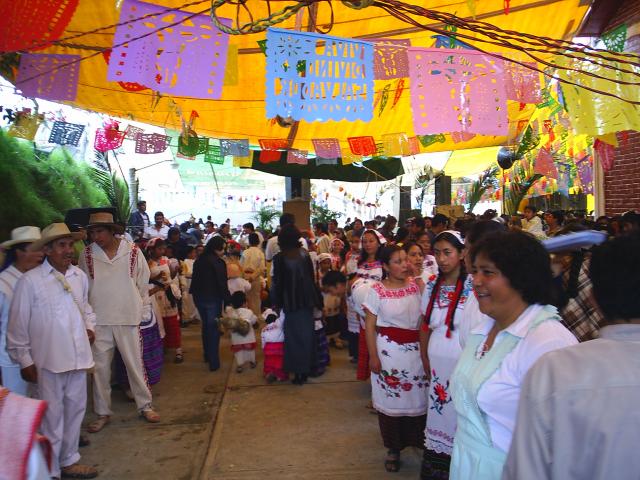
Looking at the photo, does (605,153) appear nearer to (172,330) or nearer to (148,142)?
(172,330)

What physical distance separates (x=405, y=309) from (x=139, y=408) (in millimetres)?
2657

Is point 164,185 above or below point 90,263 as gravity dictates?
above

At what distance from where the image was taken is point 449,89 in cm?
475

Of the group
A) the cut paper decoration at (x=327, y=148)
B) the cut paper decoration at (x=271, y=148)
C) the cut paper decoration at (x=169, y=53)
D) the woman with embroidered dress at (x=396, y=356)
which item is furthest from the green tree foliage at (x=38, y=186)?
the woman with embroidered dress at (x=396, y=356)

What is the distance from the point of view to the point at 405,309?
3523mm

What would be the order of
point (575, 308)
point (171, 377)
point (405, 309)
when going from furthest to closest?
point (171, 377)
point (405, 309)
point (575, 308)

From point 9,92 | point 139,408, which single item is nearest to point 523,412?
point 139,408

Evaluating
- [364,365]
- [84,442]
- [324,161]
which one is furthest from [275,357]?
[324,161]

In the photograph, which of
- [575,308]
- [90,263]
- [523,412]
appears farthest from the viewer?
[90,263]

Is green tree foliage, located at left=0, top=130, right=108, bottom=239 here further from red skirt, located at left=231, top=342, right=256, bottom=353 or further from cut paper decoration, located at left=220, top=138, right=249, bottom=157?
red skirt, located at left=231, top=342, right=256, bottom=353

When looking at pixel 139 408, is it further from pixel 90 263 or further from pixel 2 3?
pixel 2 3

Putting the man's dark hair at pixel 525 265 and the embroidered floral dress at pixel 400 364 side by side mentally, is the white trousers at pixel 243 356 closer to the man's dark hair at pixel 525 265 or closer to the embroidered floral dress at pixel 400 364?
the embroidered floral dress at pixel 400 364

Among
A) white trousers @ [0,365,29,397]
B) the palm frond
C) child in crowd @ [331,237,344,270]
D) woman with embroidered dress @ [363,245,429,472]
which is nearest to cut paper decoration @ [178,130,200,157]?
child in crowd @ [331,237,344,270]

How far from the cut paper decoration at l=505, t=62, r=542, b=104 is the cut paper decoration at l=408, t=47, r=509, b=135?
0.34 m
